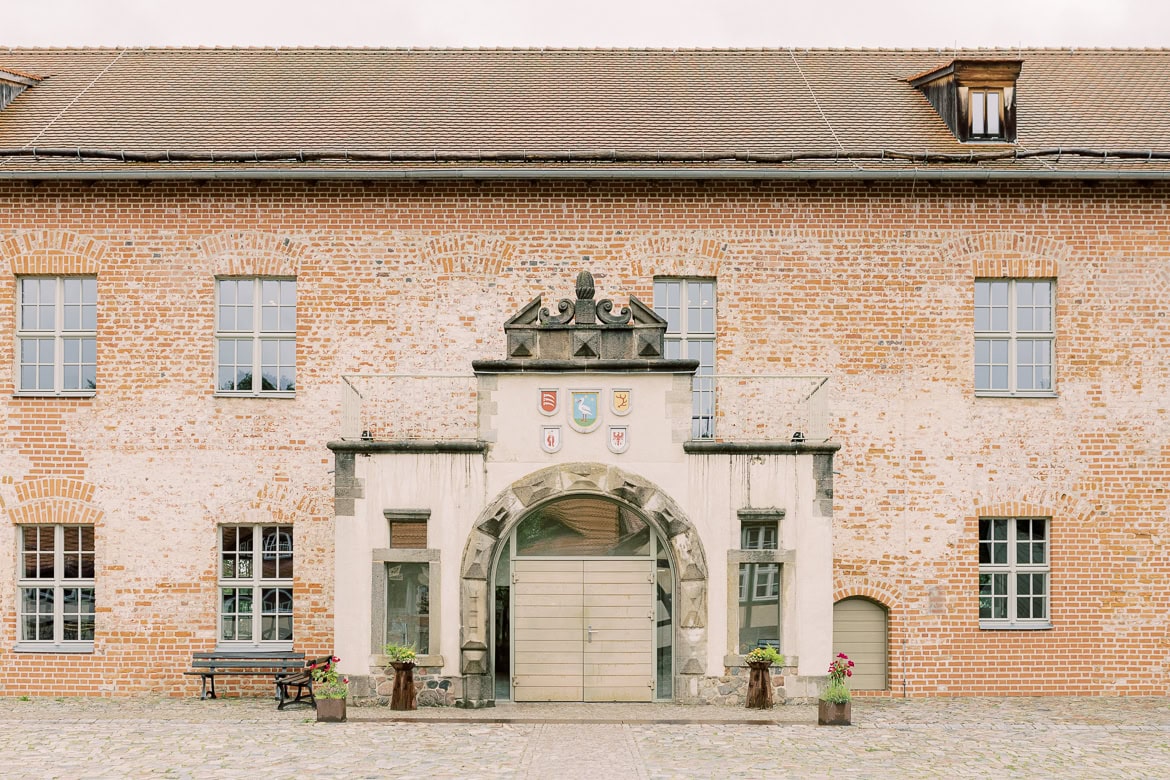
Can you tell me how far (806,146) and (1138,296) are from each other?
4.92 m

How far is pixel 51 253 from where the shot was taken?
63.1 feet

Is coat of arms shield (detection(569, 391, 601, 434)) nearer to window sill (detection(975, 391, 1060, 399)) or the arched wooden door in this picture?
the arched wooden door

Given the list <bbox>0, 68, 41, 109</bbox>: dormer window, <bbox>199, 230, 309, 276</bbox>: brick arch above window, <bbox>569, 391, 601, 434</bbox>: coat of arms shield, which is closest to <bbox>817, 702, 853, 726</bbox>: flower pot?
<bbox>569, 391, 601, 434</bbox>: coat of arms shield

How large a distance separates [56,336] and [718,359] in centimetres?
890

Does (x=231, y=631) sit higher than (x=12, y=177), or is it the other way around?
(x=12, y=177)

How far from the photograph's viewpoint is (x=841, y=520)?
18.9m

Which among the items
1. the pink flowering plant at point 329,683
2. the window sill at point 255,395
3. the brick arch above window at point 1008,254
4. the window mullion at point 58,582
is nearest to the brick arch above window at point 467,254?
the window sill at point 255,395

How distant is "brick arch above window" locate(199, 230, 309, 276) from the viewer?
1922 centimetres

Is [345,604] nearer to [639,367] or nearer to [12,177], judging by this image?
[639,367]

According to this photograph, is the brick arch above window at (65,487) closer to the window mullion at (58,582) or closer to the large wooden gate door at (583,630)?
the window mullion at (58,582)

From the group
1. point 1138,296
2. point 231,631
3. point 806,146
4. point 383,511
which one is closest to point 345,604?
point 383,511

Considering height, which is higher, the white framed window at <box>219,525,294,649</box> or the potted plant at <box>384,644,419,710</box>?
the white framed window at <box>219,525,294,649</box>

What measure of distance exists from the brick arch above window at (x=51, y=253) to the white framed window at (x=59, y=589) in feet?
11.3

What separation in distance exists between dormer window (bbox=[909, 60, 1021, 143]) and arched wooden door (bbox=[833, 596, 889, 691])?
6.77 m
